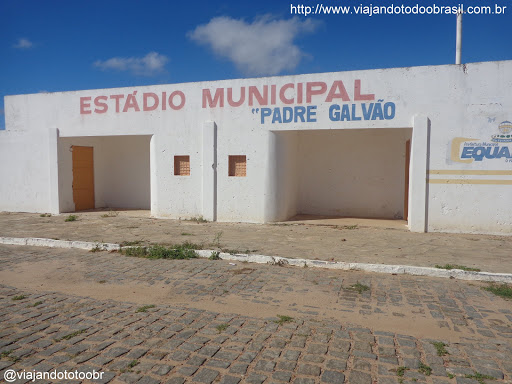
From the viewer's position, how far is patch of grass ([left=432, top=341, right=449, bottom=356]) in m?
3.36

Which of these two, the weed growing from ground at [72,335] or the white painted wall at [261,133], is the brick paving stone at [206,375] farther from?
the white painted wall at [261,133]

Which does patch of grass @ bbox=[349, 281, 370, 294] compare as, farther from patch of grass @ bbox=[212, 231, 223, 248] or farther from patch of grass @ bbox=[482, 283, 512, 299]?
patch of grass @ bbox=[212, 231, 223, 248]

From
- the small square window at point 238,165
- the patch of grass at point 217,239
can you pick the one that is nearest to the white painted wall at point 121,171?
the small square window at point 238,165

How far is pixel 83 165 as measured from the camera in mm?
13773

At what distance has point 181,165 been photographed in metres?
11.6

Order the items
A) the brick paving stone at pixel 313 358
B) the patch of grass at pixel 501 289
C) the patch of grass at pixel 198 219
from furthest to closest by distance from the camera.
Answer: the patch of grass at pixel 198 219 → the patch of grass at pixel 501 289 → the brick paving stone at pixel 313 358

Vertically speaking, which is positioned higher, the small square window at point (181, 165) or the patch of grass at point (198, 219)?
the small square window at point (181, 165)

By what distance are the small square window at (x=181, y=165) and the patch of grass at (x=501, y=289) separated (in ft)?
28.0

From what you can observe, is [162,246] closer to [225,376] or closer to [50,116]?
[225,376]

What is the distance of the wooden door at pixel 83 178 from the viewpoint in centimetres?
1348

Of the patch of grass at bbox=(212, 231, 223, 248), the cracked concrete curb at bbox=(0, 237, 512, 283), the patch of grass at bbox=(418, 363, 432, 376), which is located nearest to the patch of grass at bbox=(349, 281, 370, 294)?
the cracked concrete curb at bbox=(0, 237, 512, 283)
